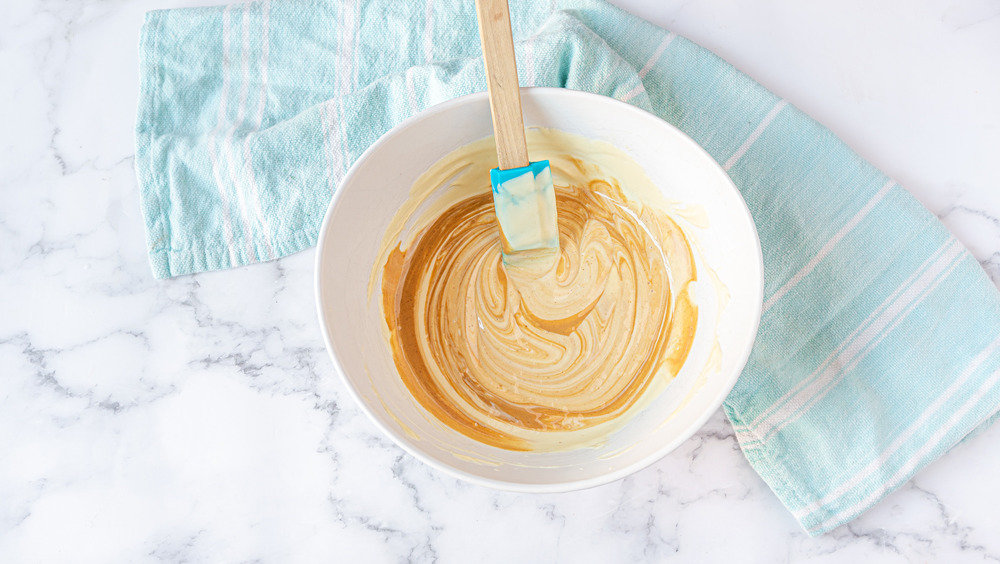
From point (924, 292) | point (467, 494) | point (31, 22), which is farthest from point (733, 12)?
point (31, 22)

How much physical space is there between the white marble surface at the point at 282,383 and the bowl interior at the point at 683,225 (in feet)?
0.45

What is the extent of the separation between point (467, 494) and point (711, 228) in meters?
0.53

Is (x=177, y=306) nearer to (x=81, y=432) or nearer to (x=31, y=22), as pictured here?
(x=81, y=432)

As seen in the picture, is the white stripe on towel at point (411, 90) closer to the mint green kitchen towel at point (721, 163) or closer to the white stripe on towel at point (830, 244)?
the mint green kitchen towel at point (721, 163)

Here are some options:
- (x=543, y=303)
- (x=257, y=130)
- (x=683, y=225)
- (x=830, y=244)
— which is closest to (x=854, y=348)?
(x=830, y=244)

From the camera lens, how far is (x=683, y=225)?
101 cm

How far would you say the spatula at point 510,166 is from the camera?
832 millimetres

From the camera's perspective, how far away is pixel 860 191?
1.04 m

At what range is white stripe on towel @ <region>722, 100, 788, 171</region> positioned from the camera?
41.4 inches

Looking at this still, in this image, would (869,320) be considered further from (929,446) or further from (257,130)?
(257,130)

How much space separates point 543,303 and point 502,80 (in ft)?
1.24

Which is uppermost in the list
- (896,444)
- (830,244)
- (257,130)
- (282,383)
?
(830,244)

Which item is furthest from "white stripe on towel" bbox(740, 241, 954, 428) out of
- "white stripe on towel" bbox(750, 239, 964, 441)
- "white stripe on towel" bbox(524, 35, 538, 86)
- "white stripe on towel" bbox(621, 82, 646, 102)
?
"white stripe on towel" bbox(524, 35, 538, 86)

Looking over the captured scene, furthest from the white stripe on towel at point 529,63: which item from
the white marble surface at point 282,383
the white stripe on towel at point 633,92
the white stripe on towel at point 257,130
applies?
the white stripe on towel at point 257,130
